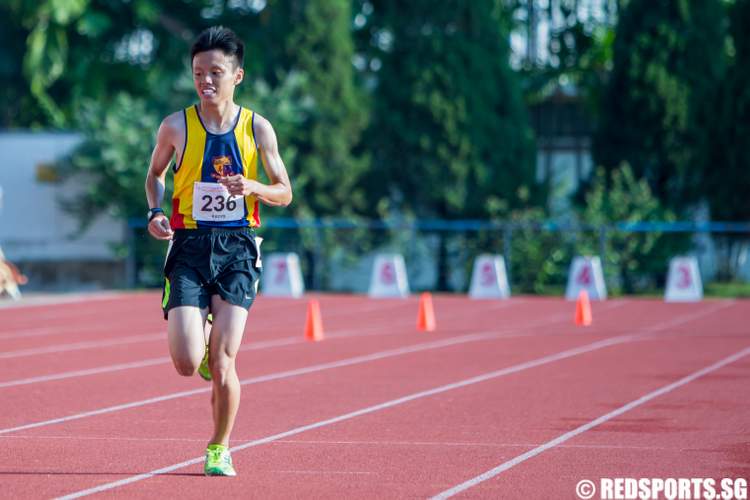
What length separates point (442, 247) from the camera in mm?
31000

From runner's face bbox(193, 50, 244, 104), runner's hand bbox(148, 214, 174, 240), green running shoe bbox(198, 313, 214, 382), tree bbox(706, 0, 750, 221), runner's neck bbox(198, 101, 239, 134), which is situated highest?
tree bbox(706, 0, 750, 221)

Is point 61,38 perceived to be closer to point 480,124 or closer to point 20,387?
point 480,124

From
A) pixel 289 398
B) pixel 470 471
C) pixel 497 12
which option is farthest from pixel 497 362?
pixel 497 12

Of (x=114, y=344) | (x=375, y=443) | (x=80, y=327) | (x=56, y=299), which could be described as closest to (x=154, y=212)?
(x=375, y=443)

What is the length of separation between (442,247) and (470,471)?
2359 cm

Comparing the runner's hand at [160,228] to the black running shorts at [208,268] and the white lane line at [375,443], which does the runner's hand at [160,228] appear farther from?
the white lane line at [375,443]

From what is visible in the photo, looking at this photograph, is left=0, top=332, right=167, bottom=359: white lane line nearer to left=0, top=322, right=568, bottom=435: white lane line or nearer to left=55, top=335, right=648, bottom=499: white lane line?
left=0, top=322, right=568, bottom=435: white lane line

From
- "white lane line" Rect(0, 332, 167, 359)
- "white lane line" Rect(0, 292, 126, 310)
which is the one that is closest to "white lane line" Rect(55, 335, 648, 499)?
"white lane line" Rect(0, 332, 167, 359)

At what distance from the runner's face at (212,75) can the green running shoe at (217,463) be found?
1746mm

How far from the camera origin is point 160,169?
7395 mm

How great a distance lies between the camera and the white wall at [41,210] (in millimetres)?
31766

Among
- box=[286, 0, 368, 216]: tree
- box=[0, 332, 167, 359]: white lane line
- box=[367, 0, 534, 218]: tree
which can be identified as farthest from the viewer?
box=[367, 0, 534, 218]: tree

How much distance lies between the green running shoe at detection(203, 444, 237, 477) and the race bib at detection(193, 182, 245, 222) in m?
1.16

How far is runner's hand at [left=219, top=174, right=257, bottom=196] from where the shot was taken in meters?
6.88
